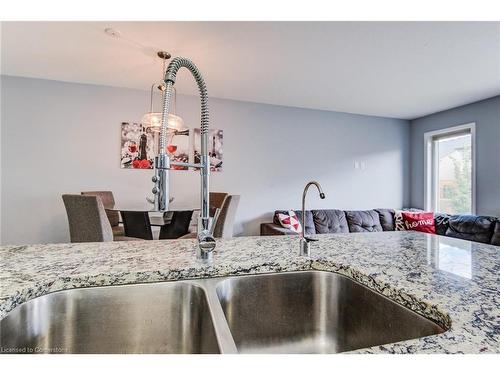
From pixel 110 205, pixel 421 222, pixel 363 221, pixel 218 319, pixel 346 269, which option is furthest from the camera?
pixel 363 221

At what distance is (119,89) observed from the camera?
11.3ft

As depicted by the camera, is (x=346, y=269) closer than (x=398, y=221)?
Yes

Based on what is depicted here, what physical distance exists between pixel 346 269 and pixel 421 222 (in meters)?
3.86

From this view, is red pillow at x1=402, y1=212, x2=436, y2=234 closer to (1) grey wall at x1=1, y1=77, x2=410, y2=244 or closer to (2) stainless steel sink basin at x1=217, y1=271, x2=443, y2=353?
(1) grey wall at x1=1, y1=77, x2=410, y2=244

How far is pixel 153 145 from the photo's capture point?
3.67 metres

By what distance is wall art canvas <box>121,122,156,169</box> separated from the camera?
138 inches

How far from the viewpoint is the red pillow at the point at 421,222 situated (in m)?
3.91

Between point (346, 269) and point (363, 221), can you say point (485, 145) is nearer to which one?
point (363, 221)

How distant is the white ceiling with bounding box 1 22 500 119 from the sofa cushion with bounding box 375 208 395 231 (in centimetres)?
176

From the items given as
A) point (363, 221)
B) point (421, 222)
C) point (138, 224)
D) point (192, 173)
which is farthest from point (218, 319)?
point (421, 222)

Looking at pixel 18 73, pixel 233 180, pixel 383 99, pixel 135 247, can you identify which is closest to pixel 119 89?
pixel 18 73

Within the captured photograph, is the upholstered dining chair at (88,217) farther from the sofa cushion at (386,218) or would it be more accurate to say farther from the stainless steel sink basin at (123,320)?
the sofa cushion at (386,218)

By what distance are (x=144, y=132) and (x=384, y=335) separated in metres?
3.60

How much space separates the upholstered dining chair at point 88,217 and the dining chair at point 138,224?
0.38 meters
